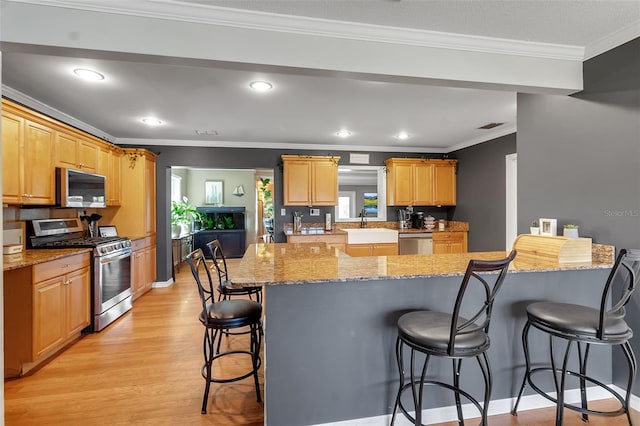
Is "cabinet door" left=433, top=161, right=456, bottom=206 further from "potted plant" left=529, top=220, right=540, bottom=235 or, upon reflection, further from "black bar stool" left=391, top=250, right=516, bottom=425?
"black bar stool" left=391, top=250, right=516, bottom=425

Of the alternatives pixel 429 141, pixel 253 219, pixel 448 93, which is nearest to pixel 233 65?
pixel 448 93

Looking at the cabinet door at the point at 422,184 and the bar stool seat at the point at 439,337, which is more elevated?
the cabinet door at the point at 422,184

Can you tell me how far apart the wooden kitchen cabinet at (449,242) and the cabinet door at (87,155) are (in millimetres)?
4878

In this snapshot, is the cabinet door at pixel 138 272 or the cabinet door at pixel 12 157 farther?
the cabinet door at pixel 138 272

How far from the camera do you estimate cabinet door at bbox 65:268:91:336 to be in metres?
2.82

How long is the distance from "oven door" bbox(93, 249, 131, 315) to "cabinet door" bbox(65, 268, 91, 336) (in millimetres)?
79

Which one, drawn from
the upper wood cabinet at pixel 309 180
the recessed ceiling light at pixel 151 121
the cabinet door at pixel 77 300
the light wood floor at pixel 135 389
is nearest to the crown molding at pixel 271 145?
the upper wood cabinet at pixel 309 180

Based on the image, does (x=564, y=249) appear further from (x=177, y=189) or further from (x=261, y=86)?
(x=177, y=189)

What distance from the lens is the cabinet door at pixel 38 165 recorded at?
2.75m

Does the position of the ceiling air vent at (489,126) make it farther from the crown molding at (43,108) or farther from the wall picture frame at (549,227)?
the crown molding at (43,108)

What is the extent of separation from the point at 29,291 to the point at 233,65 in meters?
2.30

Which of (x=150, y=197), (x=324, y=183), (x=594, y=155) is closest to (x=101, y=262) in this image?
(x=150, y=197)

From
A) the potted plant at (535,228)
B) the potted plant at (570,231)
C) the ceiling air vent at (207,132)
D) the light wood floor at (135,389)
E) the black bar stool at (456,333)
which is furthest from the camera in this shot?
the ceiling air vent at (207,132)

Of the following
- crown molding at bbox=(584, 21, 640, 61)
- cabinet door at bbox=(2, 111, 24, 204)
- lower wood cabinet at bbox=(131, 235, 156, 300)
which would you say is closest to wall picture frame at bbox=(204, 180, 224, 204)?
lower wood cabinet at bbox=(131, 235, 156, 300)
